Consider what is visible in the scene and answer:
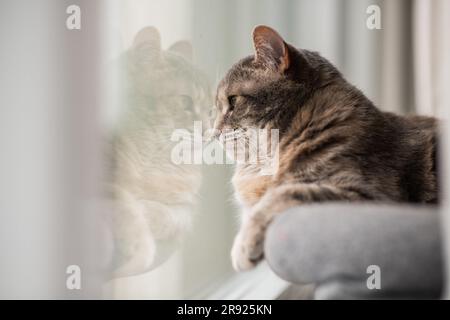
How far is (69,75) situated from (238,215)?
406 mm

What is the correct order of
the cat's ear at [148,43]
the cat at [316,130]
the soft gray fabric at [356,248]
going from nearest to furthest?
1. the soft gray fabric at [356,248]
2. the cat at [316,130]
3. the cat's ear at [148,43]

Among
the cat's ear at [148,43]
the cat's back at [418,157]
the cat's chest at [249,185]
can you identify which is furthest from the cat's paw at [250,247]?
the cat's ear at [148,43]

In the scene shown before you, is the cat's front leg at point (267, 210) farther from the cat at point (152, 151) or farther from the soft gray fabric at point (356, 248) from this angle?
the cat at point (152, 151)

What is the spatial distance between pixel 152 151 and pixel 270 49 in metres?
0.32

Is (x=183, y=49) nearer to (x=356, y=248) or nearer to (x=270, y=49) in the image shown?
(x=270, y=49)

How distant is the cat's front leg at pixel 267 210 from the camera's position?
26.8 inches

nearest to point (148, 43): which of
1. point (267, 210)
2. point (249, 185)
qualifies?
point (249, 185)

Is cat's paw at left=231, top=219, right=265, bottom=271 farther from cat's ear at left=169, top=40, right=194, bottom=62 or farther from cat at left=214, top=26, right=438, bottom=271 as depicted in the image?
cat's ear at left=169, top=40, right=194, bottom=62

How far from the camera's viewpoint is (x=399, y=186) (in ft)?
2.69

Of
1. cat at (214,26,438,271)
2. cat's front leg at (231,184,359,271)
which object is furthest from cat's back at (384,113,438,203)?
cat's front leg at (231,184,359,271)

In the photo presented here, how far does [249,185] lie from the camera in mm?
901

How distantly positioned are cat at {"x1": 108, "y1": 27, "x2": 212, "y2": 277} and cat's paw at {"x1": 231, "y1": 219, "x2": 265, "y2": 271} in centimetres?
26

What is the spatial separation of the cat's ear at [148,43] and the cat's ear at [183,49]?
31 millimetres

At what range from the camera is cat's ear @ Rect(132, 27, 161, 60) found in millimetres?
964
